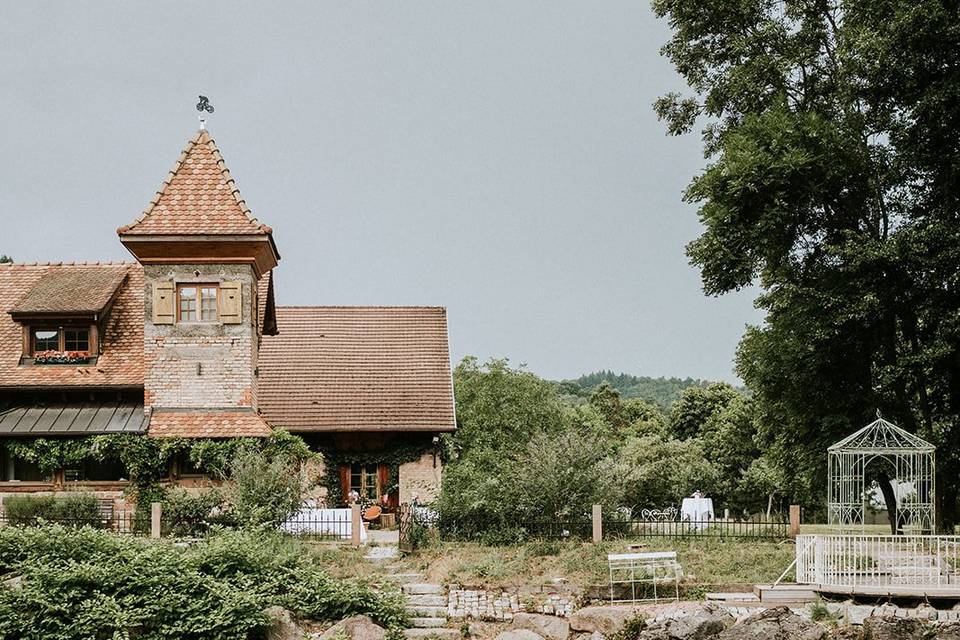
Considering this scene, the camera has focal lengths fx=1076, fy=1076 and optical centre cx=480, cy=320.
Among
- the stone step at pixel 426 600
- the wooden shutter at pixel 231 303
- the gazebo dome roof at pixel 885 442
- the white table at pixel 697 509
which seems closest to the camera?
the stone step at pixel 426 600

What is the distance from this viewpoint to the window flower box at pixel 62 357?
2683 cm

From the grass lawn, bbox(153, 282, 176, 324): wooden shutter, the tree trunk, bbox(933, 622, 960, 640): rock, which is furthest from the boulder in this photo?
bbox(153, 282, 176, 324): wooden shutter

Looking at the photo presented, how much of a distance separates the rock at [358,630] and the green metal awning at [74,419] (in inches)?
383

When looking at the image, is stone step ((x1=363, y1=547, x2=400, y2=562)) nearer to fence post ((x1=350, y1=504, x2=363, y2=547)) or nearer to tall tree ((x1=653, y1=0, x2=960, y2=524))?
fence post ((x1=350, y1=504, x2=363, y2=547))

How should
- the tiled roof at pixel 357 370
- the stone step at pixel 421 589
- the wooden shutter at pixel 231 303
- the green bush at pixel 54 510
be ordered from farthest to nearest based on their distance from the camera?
the tiled roof at pixel 357 370, the wooden shutter at pixel 231 303, the green bush at pixel 54 510, the stone step at pixel 421 589

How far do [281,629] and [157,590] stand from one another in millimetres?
2243

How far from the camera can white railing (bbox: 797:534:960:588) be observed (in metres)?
18.2

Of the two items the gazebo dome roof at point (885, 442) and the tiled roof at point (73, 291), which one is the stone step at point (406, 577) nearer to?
the gazebo dome roof at point (885, 442)

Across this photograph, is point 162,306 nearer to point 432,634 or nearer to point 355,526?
point 355,526

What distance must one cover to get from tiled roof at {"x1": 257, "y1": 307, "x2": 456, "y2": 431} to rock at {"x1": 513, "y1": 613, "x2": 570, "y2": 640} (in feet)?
35.3

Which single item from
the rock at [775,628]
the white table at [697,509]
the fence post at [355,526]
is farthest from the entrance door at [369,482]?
the rock at [775,628]

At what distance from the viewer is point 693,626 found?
16875 mm

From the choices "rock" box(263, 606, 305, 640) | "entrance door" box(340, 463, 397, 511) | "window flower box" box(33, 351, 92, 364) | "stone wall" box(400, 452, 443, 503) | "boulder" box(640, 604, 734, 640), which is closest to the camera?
"boulder" box(640, 604, 734, 640)

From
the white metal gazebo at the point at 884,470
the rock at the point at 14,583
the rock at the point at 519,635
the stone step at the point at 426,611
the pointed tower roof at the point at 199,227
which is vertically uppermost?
the pointed tower roof at the point at 199,227
